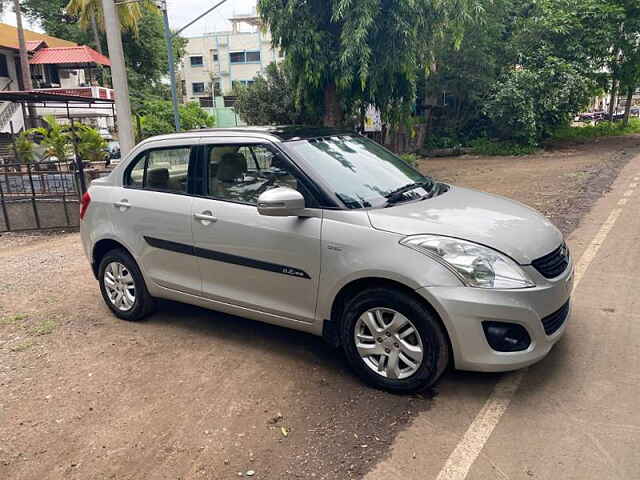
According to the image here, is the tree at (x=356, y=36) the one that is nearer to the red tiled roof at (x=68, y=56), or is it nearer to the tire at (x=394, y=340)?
the tire at (x=394, y=340)

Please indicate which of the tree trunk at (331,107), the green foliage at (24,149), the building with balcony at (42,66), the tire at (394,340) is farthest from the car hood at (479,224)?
the building with balcony at (42,66)

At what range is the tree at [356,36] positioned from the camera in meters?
10.7

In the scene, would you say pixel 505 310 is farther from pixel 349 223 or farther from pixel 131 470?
pixel 131 470

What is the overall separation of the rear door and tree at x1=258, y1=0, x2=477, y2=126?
684cm

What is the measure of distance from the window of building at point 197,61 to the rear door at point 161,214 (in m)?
54.0

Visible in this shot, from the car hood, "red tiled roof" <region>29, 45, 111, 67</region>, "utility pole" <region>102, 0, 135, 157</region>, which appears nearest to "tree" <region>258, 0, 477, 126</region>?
"utility pole" <region>102, 0, 135, 157</region>

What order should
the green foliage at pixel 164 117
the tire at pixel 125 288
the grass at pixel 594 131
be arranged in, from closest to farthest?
the tire at pixel 125 288, the grass at pixel 594 131, the green foliage at pixel 164 117

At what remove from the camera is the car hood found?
338cm

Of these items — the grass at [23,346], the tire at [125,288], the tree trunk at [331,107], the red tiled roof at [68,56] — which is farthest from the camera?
the red tiled roof at [68,56]

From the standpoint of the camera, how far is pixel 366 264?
3443 mm

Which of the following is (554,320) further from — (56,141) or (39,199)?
(56,141)

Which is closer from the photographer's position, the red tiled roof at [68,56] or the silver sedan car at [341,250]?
the silver sedan car at [341,250]

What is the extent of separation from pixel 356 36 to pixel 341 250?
26.3 ft

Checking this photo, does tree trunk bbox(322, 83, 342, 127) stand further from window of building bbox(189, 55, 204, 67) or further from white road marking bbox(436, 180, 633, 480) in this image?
window of building bbox(189, 55, 204, 67)
